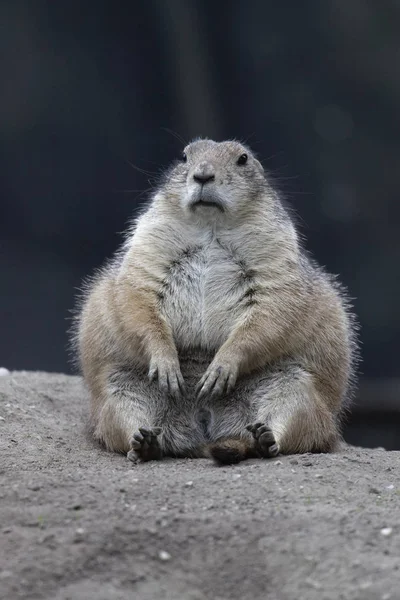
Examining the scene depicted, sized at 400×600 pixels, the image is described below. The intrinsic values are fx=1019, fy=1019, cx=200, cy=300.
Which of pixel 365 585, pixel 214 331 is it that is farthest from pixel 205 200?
pixel 365 585

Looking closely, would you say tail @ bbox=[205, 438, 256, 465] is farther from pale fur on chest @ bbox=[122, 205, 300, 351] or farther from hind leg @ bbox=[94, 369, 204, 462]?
pale fur on chest @ bbox=[122, 205, 300, 351]

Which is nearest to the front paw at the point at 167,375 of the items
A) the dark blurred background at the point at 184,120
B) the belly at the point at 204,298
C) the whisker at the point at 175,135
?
the belly at the point at 204,298

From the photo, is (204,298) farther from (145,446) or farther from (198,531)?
(198,531)

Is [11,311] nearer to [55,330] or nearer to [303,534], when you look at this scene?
[55,330]

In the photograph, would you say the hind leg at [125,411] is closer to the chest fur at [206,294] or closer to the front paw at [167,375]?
the front paw at [167,375]

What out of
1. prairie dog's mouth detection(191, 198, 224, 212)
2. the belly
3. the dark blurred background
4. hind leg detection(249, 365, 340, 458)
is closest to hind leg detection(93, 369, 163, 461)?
the belly

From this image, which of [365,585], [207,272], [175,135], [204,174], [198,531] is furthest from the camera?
[175,135]
